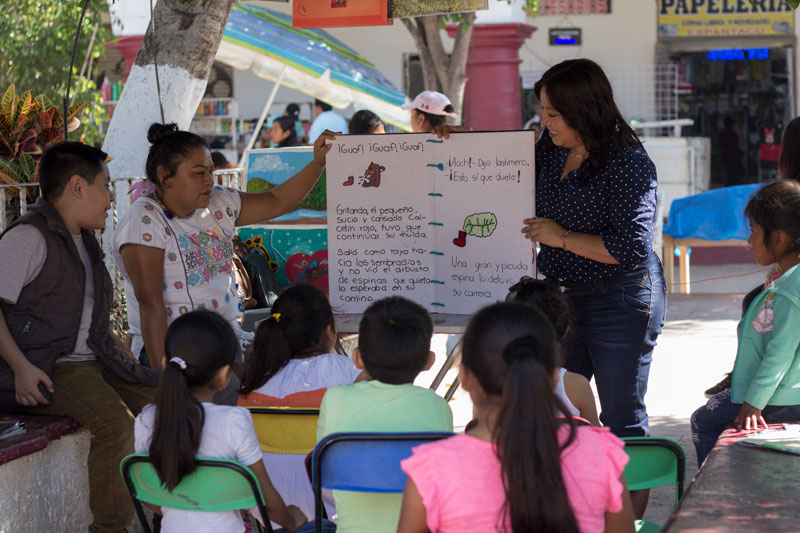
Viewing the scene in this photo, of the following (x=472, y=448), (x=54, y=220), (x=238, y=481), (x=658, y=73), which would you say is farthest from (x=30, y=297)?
(x=658, y=73)

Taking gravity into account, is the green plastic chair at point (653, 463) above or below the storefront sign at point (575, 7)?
below

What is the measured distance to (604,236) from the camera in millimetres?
3469

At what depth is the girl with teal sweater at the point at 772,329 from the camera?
3443mm

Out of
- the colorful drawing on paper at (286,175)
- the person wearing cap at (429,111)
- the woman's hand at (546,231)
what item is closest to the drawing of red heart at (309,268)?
the colorful drawing on paper at (286,175)

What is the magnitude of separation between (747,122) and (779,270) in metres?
12.9

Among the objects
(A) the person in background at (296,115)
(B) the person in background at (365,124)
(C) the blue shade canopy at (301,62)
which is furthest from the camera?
(A) the person in background at (296,115)

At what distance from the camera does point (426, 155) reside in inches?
170

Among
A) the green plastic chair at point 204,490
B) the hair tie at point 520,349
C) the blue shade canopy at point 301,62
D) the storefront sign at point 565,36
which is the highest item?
the storefront sign at point 565,36

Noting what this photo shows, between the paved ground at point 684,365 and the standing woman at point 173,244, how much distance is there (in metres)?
2.10

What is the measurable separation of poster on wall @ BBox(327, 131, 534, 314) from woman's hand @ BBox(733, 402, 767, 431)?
1.02m

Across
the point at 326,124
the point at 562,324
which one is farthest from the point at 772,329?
the point at 326,124

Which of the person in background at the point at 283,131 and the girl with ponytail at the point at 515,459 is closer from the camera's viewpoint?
the girl with ponytail at the point at 515,459

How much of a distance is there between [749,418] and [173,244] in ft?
7.23

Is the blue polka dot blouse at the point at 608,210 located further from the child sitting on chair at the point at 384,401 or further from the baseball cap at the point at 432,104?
the baseball cap at the point at 432,104
